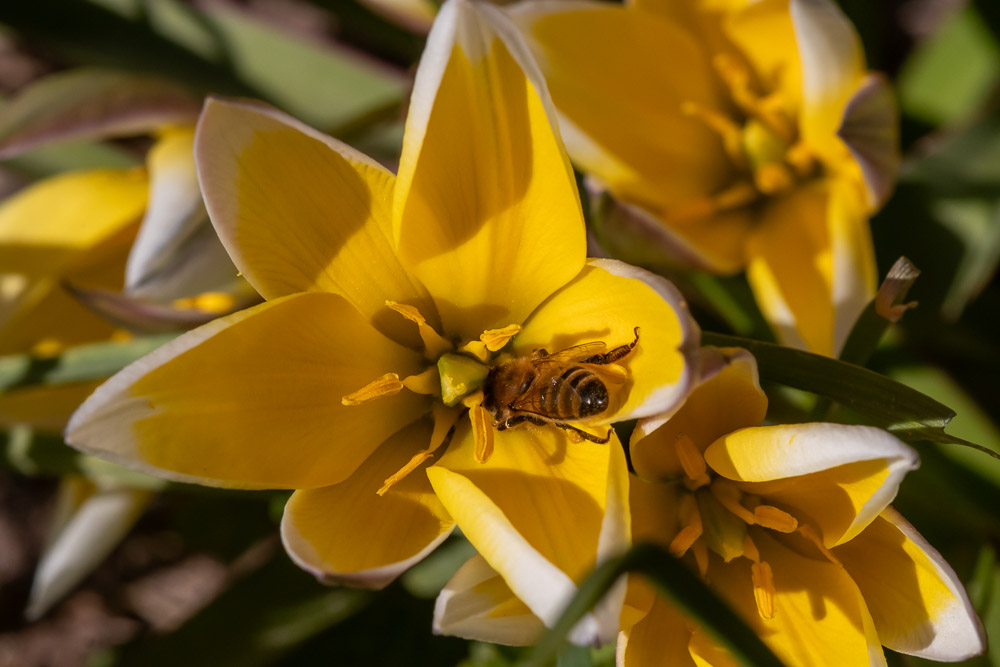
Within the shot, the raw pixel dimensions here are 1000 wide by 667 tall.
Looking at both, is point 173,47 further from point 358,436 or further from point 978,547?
point 978,547

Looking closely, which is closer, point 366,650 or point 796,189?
point 796,189

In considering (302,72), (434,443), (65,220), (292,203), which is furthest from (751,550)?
(302,72)

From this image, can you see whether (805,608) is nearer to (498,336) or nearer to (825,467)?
(825,467)

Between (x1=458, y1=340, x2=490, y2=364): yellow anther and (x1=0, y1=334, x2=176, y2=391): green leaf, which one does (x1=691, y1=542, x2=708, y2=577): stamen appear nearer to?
(x1=458, y1=340, x2=490, y2=364): yellow anther

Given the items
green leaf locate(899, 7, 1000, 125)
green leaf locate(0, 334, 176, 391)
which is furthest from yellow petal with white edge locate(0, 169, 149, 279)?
green leaf locate(899, 7, 1000, 125)

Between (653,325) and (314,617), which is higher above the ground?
(653,325)

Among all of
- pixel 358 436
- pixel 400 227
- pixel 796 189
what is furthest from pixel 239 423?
pixel 796 189

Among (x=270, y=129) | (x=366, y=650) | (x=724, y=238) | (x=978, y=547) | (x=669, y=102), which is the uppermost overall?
(x=270, y=129)
